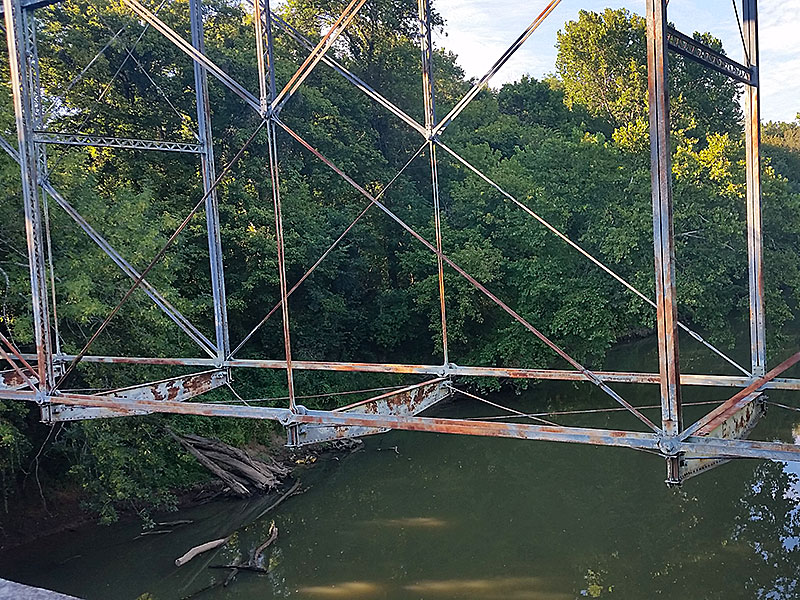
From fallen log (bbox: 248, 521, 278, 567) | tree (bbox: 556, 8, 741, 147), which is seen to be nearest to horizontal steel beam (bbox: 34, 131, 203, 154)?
fallen log (bbox: 248, 521, 278, 567)

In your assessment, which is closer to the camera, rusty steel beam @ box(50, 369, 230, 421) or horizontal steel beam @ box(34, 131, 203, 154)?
rusty steel beam @ box(50, 369, 230, 421)

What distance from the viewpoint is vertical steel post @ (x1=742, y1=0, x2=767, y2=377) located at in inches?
180

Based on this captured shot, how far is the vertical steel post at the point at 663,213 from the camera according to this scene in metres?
3.30

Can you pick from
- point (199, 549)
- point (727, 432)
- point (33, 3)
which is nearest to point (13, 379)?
point (33, 3)

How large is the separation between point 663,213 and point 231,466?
8.52 metres

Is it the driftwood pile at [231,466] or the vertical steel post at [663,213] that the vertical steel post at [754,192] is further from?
the driftwood pile at [231,466]

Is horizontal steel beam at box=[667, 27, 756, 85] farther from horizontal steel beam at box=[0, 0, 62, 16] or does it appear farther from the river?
the river

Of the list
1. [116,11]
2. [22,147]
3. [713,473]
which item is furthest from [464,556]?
[116,11]

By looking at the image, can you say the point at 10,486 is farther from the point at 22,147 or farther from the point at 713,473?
the point at 713,473

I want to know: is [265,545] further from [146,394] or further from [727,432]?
[727,432]

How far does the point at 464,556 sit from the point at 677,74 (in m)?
12.4

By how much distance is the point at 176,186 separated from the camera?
13.3 m

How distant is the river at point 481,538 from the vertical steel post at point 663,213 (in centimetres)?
476

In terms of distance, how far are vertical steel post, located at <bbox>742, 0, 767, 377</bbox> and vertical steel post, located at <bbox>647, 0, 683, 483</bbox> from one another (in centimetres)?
151
